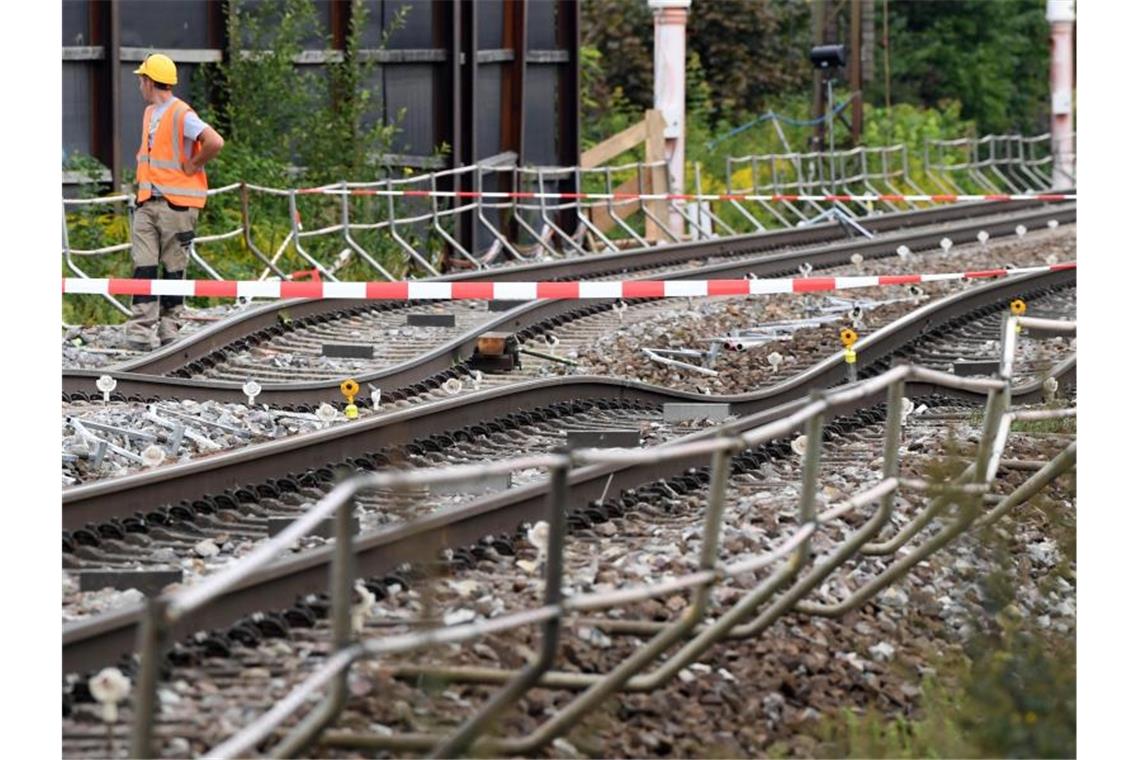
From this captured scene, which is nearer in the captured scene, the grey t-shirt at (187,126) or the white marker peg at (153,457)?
the white marker peg at (153,457)

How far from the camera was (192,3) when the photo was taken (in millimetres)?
20703

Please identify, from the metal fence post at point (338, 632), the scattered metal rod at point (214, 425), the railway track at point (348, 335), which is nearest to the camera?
the metal fence post at point (338, 632)

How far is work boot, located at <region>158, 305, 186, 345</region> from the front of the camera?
14.2m

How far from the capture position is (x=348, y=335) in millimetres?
15242

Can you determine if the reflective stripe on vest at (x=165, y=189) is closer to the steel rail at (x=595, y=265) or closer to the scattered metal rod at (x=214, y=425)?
the steel rail at (x=595, y=265)

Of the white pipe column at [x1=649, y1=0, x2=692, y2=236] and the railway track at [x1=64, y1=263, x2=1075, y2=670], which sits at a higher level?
the white pipe column at [x1=649, y1=0, x2=692, y2=236]

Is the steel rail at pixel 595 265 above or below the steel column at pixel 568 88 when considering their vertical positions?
below

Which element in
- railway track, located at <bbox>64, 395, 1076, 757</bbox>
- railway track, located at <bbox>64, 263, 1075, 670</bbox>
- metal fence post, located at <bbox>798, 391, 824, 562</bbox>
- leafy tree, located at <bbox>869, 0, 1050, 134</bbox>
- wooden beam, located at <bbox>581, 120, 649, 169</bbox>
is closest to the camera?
Answer: railway track, located at <bbox>64, 395, 1076, 757</bbox>

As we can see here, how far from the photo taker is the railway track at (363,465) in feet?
22.6

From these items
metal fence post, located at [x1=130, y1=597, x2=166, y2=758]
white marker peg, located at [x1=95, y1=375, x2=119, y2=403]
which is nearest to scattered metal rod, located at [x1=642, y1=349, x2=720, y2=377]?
white marker peg, located at [x1=95, y1=375, x2=119, y2=403]

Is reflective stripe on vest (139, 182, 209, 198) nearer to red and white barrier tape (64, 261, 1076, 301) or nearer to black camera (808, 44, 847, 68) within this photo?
red and white barrier tape (64, 261, 1076, 301)

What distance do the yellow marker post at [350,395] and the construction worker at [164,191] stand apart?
8.84 ft

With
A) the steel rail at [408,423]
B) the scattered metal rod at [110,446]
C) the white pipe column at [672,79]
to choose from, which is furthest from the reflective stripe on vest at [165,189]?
the white pipe column at [672,79]

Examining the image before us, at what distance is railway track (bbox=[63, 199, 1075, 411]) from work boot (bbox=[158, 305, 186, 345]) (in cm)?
38
